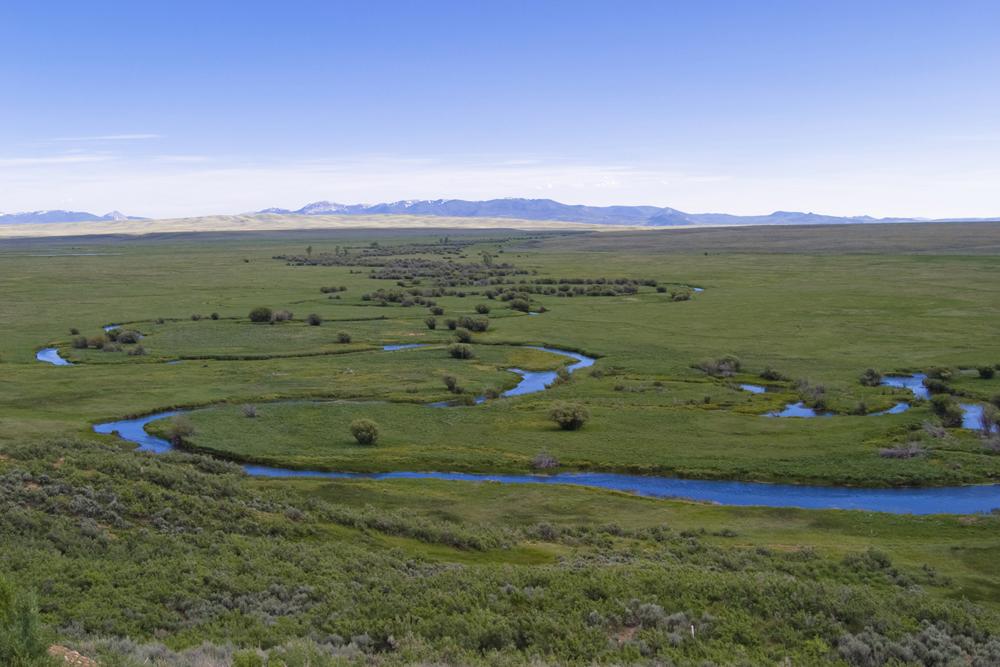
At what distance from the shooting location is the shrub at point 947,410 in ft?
150

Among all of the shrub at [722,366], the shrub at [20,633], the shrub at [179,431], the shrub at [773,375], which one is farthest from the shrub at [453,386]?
the shrub at [20,633]

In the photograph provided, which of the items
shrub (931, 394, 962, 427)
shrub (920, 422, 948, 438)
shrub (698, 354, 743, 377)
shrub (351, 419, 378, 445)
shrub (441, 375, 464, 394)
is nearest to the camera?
shrub (920, 422, 948, 438)

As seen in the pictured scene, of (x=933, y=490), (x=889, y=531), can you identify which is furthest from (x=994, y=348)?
(x=889, y=531)

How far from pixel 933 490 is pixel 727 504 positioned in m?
10.4

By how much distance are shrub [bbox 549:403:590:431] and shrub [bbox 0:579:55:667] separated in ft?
113

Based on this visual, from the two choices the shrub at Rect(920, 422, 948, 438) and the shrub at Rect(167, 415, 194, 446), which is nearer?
the shrub at Rect(920, 422, 948, 438)

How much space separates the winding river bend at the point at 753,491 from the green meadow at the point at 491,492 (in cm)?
84

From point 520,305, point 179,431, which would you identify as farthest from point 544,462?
point 520,305

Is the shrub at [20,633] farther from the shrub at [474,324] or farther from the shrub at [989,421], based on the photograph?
the shrub at [474,324]

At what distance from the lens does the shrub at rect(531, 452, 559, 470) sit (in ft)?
133

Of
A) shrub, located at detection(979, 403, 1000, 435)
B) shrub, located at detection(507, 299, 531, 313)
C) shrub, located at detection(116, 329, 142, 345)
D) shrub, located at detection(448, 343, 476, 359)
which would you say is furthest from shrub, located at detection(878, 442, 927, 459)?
shrub, located at detection(116, 329, 142, 345)

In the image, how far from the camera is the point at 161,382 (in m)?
58.0

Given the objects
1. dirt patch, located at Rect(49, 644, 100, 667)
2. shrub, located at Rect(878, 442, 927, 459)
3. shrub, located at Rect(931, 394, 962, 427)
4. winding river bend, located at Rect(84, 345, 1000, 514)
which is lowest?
winding river bend, located at Rect(84, 345, 1000, 514)

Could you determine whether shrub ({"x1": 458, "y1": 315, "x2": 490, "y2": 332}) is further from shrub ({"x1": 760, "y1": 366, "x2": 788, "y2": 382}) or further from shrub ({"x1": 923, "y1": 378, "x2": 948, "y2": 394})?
shrub ({"x1": 923, "y1": 378, "x2": 948, "y2": 394})
